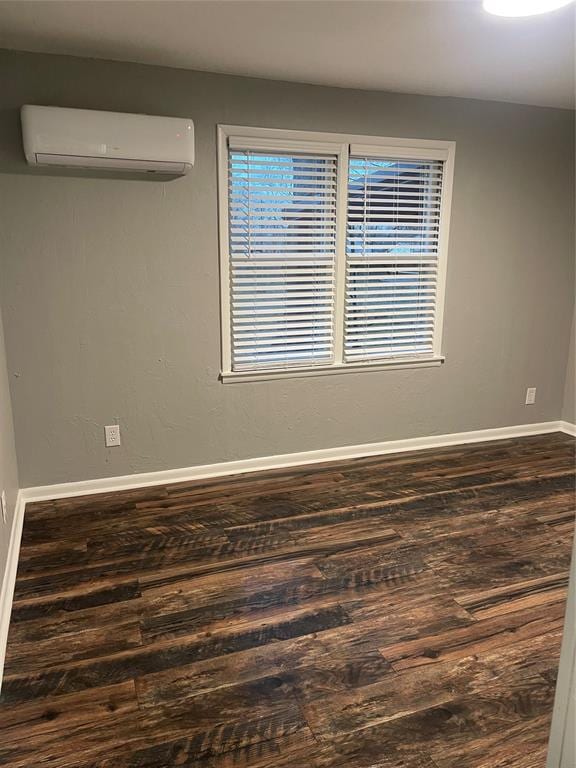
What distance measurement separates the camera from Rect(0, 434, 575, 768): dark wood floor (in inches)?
66.4

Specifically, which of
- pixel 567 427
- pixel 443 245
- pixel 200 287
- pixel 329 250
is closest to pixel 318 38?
pixel 329 250

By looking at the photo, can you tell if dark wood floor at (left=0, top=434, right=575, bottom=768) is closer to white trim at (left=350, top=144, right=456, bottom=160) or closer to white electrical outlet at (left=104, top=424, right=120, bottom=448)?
white electrical outlet at (left=104, top=424, right=120, bottom=448)

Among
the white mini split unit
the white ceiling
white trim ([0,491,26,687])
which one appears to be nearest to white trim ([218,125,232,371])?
the white mini split unit

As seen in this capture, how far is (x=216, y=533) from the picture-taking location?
9.46ft

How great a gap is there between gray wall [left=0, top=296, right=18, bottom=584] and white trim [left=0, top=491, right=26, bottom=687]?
0.06m

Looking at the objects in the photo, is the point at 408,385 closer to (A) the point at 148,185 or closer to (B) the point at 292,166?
(B) the point at 292,166

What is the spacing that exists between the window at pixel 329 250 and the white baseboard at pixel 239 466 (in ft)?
1.93

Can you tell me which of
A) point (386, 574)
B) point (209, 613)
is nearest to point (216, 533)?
point (209, 613)

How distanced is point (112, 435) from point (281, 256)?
1.50m

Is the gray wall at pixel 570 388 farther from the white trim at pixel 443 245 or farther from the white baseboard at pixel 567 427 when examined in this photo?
the white trim at pixel 443 245

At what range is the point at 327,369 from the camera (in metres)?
3.71

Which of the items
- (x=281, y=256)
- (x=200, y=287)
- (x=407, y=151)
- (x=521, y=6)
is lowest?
(x=200, y=287)

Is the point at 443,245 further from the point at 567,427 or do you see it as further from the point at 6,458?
the point at 6,458

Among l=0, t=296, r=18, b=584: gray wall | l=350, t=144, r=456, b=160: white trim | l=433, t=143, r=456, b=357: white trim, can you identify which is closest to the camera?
l=0, t=296, r=18, b=584: gray wall
